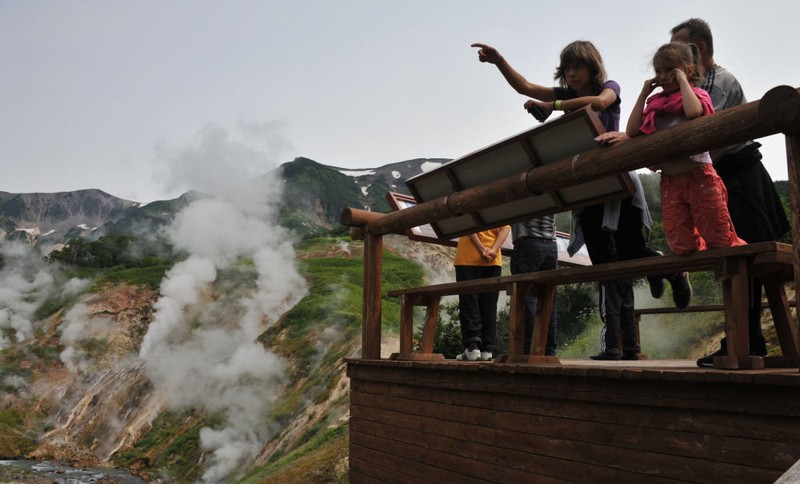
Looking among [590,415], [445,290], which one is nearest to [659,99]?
[590,415]

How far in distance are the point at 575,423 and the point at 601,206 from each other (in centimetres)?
177

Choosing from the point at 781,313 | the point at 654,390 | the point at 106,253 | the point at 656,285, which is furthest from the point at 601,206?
the point at 106,253

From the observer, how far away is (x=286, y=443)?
2356cm

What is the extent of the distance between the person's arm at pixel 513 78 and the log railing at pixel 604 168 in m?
0.86

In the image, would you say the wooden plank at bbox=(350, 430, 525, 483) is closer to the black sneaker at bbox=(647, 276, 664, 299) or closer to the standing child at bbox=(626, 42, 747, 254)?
the black sneaker at bbox=(647, 276, 664, 299)

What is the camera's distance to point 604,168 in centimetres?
429

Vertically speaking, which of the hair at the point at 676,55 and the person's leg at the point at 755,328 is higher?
the hair at the point at 676,55

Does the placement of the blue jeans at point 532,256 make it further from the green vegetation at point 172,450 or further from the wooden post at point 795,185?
the green vegetation at point 172,450

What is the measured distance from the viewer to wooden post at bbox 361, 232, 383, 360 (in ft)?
21.5

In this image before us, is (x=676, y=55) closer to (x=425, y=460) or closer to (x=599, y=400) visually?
(x=599, y=400)

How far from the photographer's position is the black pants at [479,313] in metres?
6.54

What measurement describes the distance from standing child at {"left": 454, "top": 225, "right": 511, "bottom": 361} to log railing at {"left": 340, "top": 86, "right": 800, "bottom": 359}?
0.75 metres

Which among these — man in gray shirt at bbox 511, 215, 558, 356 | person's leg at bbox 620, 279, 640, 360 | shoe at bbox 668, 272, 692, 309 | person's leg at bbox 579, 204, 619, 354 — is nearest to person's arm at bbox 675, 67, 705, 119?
shoe at bbox 668, 272, 692, 309

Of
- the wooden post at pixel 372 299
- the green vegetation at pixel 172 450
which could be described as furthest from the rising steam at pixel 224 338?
the wooden post at pixel 372 299
